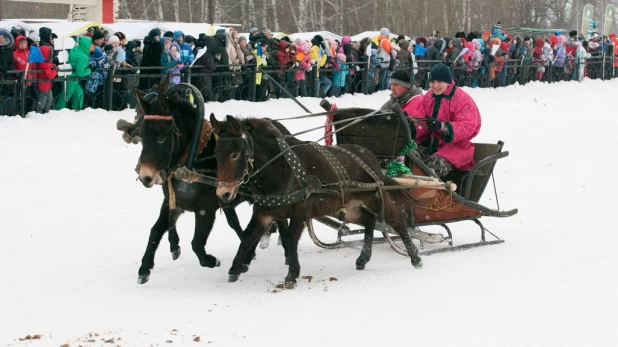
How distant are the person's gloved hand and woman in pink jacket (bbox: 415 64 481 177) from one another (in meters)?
0.15

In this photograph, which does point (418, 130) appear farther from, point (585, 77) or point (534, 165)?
point (585, 77)

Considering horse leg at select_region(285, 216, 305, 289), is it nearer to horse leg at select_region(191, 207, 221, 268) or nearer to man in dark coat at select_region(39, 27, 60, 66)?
horse leg at select_region(191, 207, 221, 268)

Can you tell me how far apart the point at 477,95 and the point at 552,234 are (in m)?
15.2

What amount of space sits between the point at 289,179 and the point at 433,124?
5.15 ft

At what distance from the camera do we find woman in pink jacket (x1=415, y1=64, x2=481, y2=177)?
8336mm

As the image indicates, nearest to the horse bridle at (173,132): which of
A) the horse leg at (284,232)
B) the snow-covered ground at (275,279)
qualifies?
the snow-covered ground at (275,279)

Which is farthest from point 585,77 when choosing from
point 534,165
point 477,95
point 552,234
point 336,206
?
Result: point 336,206

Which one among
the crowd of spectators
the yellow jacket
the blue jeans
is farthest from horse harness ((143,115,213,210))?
the blue jeans

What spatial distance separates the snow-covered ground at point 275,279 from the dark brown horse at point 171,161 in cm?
34

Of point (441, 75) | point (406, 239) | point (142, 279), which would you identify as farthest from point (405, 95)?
point (142, 279)

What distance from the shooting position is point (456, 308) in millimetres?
6484

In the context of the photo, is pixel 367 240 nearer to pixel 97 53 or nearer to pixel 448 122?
pixel 448 122

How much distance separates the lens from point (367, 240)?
25.9 ft

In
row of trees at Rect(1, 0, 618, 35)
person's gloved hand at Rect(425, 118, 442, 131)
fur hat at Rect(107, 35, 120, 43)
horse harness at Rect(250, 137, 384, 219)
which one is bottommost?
horse harness at Rect(250, 137, 384, 219)
